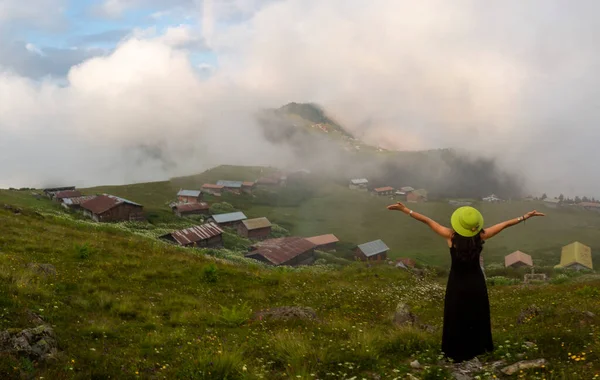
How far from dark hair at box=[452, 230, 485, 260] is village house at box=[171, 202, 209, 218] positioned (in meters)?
111

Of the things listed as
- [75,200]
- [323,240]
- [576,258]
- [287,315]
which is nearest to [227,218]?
[323,240]

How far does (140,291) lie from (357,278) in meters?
18.0

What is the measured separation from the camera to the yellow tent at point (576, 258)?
290 feet

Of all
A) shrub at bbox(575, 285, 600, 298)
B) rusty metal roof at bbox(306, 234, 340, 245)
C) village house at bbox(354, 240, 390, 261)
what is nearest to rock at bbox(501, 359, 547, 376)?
shrub at bbox(575, 285, 600, 298)

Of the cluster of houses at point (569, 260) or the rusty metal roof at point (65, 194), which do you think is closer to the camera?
the cluster of houses at point (569, 260)

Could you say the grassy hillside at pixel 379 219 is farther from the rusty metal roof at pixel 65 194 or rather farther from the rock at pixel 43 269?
the rock at pixel 43 269

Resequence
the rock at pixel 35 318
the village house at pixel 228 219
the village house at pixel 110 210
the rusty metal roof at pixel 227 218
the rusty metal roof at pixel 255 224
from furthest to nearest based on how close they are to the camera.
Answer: the rusty metal roof at pixel 227 218 < the village house at pixel 228 219 < the rusty metal roof at pixel 255 224 < the village house at pixel 110 210 < the rock at pixel 35 318

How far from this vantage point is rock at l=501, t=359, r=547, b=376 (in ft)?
24.8

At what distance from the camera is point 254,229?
4299 inches

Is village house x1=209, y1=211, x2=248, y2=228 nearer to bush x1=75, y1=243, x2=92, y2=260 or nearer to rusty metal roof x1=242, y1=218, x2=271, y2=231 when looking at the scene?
rusty metal roof x1=242, y1=218, x2=271, y2=231

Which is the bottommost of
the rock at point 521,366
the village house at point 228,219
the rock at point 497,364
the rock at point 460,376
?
the village house at point 228,219

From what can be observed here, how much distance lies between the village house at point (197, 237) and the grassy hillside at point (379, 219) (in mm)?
24477

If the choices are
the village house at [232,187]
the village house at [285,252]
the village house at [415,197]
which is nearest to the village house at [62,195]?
the village house at [285,252]

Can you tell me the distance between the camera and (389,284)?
28344 mm
